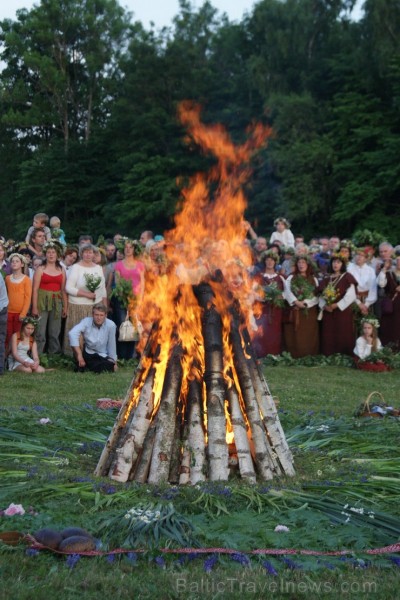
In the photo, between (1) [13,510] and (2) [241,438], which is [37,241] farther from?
(1) [13,510]

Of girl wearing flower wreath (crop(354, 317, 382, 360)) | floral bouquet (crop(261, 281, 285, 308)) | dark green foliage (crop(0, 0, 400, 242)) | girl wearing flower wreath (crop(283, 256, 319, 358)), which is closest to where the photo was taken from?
girl wearing flower wreath (crop(354, 317, 382, 360))

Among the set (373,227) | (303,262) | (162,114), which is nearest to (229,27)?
(162,114)

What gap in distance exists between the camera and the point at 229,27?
47.2 metres

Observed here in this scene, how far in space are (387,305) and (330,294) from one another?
1.30 meters

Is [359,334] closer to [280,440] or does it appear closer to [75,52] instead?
[280,440]

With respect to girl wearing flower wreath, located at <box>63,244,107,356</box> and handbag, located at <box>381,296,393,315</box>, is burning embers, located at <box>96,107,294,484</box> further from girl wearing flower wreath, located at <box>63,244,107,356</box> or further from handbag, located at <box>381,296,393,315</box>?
handbag, located at <box>381,296,393,315</box>

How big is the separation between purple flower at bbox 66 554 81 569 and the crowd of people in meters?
8.48

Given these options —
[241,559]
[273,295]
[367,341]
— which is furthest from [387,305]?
[241,559]

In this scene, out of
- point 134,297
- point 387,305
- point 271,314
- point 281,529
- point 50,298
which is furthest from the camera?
point 387,305

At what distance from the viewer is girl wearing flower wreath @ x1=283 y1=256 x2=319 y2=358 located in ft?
56.0

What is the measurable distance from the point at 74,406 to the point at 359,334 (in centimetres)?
864

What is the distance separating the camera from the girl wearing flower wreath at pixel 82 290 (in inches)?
600

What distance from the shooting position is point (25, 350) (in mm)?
14328

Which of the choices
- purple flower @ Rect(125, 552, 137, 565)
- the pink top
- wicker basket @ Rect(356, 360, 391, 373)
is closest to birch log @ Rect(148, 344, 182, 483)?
purple flower @ Rect(125, 552, 137, 565)
